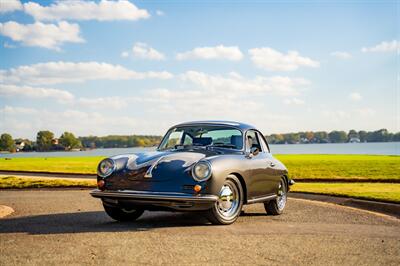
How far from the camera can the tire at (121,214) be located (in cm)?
897

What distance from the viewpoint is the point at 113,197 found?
8.37 metres

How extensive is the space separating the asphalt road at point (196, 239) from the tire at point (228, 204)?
0.58 feet

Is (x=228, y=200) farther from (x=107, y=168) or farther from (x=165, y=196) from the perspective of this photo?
(x=107, y=168)

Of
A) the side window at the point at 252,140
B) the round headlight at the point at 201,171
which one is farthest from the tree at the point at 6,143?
the round headlight at the point at 201,171

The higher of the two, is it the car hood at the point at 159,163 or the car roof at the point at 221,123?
the car roof at the point at 221,123

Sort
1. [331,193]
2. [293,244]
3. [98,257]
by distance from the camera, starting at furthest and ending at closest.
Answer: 1. [331,193]
2. [293,244]
3. [98,257]

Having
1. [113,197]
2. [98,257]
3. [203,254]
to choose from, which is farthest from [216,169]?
[98,257]

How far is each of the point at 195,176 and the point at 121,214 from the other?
1.77 metres

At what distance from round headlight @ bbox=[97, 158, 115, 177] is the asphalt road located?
816 mm

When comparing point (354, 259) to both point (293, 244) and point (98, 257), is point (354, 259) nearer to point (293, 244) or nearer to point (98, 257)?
point (293, 244)

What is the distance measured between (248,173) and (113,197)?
2.31m

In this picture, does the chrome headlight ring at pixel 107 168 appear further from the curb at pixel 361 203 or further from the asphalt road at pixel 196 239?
the curb at pixel 361 203

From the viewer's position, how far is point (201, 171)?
26.5 ft

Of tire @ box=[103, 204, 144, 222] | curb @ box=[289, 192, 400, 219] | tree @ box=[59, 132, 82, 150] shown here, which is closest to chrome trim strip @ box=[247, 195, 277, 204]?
tire @ box=[103, 204, 144, 222]
